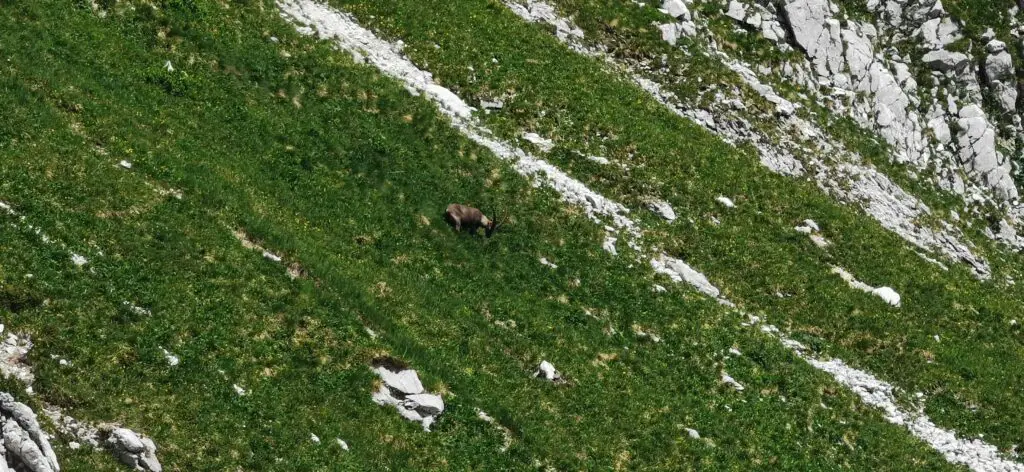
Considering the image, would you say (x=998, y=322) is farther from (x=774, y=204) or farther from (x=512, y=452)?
(x=512, y=452)

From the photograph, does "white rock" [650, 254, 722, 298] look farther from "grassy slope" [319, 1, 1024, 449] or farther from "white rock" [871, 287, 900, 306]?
"white rock" [871, 287, 900, 306]

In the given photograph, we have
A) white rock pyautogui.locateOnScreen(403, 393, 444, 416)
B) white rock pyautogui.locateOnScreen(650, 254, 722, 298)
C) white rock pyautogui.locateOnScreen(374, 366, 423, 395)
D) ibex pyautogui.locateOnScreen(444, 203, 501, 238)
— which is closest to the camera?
white rock pyautogui.locateOnScreen(403, 393, 444, 416)

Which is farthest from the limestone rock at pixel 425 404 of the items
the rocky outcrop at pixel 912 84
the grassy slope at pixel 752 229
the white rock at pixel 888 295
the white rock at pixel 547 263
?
the rocky outcrop at pixel 912 84

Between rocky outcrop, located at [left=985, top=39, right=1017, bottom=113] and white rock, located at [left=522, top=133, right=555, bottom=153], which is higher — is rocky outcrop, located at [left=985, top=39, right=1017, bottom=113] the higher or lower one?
the higher one

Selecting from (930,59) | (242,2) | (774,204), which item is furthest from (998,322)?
(242,2)

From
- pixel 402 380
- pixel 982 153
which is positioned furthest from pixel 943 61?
pixel 402 380

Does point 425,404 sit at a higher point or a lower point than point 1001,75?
lower

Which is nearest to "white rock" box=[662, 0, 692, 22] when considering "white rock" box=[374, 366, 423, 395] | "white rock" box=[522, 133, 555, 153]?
"white rock" box=[522, 133, 555, 153]

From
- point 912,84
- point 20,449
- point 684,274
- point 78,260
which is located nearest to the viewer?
point 20,449

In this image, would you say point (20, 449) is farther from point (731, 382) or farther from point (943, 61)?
point (943, 61)
